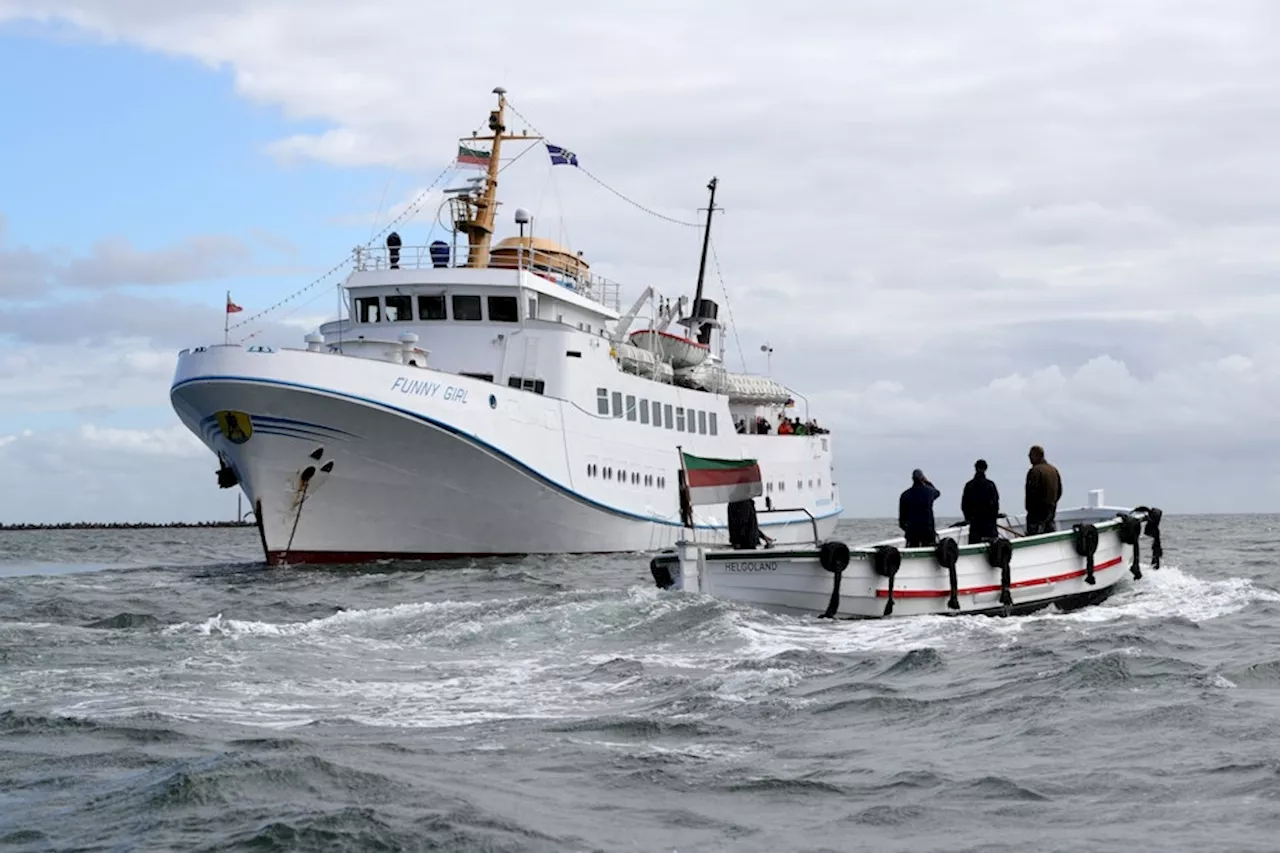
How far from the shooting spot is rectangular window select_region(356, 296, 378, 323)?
105 ft

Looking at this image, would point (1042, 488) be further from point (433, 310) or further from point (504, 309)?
point (433, 310)

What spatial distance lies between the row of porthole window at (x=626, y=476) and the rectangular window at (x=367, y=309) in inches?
237

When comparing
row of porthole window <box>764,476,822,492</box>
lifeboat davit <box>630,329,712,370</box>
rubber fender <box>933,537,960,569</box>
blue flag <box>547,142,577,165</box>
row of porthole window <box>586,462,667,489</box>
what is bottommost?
rubber fender <box>933,537,960,569</box>

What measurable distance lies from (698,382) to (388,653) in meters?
26.7

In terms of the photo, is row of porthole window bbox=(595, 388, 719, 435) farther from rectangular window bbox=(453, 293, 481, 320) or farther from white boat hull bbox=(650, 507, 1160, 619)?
white boat hull bbox=(650, 507, 1160, 619)

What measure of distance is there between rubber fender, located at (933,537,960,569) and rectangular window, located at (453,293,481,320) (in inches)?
683

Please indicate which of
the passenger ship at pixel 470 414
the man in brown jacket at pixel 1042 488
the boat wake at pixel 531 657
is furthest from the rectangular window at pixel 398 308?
the man in brown jacket at pixel 1042 488

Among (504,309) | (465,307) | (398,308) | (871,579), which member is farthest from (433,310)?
(871,579)

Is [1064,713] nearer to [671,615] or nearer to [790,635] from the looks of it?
[790,635]

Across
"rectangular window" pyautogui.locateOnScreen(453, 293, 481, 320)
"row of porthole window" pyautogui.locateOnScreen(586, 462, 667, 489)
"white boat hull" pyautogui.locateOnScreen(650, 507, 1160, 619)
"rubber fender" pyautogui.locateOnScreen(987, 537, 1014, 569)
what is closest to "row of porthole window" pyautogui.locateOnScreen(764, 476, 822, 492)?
"row of porthole window" pyautogui.locateOnScreen(586, 462, 667, 489)

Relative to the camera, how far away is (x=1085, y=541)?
59.3 feet

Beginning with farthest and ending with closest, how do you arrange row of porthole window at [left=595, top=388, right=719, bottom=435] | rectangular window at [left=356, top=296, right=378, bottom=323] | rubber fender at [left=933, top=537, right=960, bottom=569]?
row of porthole window at [left=595, top=388, right=719, bottom=435], rectangular window at [left=356, top=296, right=378, bottom=323], rubber fender at [left=933, top=537, right=960, bottom=569]

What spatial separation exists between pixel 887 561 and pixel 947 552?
0.74m

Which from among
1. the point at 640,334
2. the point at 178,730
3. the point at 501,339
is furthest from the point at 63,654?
the point at 640,334
